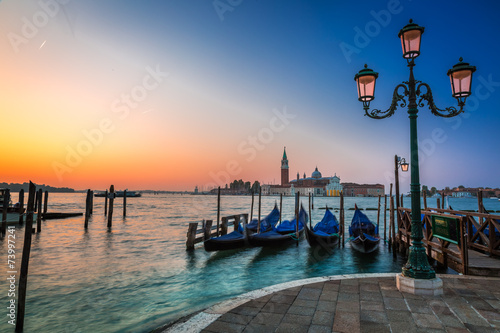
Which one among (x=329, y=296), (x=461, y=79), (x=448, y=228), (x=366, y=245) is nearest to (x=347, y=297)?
(x=329, y=296)

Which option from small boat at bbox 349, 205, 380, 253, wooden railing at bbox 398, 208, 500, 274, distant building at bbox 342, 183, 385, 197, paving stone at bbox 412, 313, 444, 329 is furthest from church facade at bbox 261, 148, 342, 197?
paving stone at bbox 412, 313, 444, 329

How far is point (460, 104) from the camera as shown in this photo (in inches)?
164

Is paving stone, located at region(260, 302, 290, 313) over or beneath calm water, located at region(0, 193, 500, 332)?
over

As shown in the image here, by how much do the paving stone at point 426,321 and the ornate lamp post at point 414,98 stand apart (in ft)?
2.62

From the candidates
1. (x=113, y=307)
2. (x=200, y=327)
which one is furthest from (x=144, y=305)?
(x=200, y=327)

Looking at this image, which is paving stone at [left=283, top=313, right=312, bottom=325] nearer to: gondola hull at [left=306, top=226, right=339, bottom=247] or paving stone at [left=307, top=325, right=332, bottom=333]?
paving stone at [left=307, top=325, right=332, bottom=333]

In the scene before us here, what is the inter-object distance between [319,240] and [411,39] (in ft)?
30.1

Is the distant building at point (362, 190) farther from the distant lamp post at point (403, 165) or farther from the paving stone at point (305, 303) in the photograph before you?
the paving stone at point (305, 303)

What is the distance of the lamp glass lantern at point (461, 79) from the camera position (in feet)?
A: 13.1

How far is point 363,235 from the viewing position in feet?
35.4

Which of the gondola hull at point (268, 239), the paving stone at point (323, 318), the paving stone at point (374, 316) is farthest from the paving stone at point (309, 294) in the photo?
the gondola hull at point (268, 239)

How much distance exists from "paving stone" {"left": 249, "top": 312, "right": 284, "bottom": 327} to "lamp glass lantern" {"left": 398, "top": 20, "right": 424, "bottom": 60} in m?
3.83

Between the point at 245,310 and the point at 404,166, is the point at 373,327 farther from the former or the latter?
the point at 404,166

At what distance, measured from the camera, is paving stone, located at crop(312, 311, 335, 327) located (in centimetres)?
299
